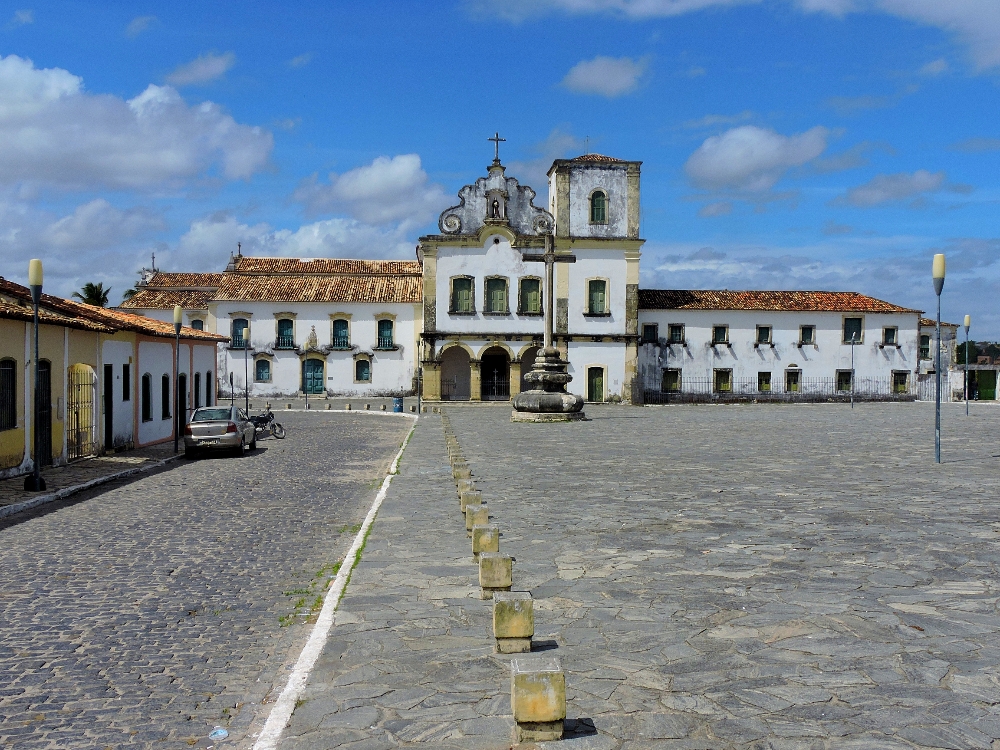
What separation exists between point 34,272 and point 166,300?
145 ft

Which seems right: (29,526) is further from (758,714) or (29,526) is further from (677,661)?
(758,714)

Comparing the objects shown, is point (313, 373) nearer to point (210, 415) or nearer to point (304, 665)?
point (210, 415)

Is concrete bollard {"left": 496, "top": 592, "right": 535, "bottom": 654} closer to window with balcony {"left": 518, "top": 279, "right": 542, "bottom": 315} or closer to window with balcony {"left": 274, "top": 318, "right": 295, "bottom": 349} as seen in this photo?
window with balcony {"left": 518, "top": 279, "right": 542, "bottom": 315}

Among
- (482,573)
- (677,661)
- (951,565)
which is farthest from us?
(951,565)

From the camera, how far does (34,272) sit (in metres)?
12.9

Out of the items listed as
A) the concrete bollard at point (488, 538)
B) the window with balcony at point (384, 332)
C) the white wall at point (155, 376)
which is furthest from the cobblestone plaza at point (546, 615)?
the window with balcony at point (384, 332)

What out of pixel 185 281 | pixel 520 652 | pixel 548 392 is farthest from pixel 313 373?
pixel 520 652

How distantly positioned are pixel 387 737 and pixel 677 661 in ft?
5.72

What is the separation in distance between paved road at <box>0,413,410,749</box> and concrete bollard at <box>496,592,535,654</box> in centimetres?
126

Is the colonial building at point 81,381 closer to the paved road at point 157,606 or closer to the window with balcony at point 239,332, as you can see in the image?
the paved road at point 157,606

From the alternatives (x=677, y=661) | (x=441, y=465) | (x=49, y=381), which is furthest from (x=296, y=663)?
(x=49, y=381)

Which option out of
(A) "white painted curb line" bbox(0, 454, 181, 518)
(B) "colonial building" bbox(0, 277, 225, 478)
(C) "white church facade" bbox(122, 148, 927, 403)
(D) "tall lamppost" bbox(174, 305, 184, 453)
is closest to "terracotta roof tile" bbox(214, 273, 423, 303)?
(C) "white church facade" bbox(122, 148, 927, 403)

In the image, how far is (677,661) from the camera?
494 cm

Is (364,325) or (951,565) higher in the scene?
(364,325)
